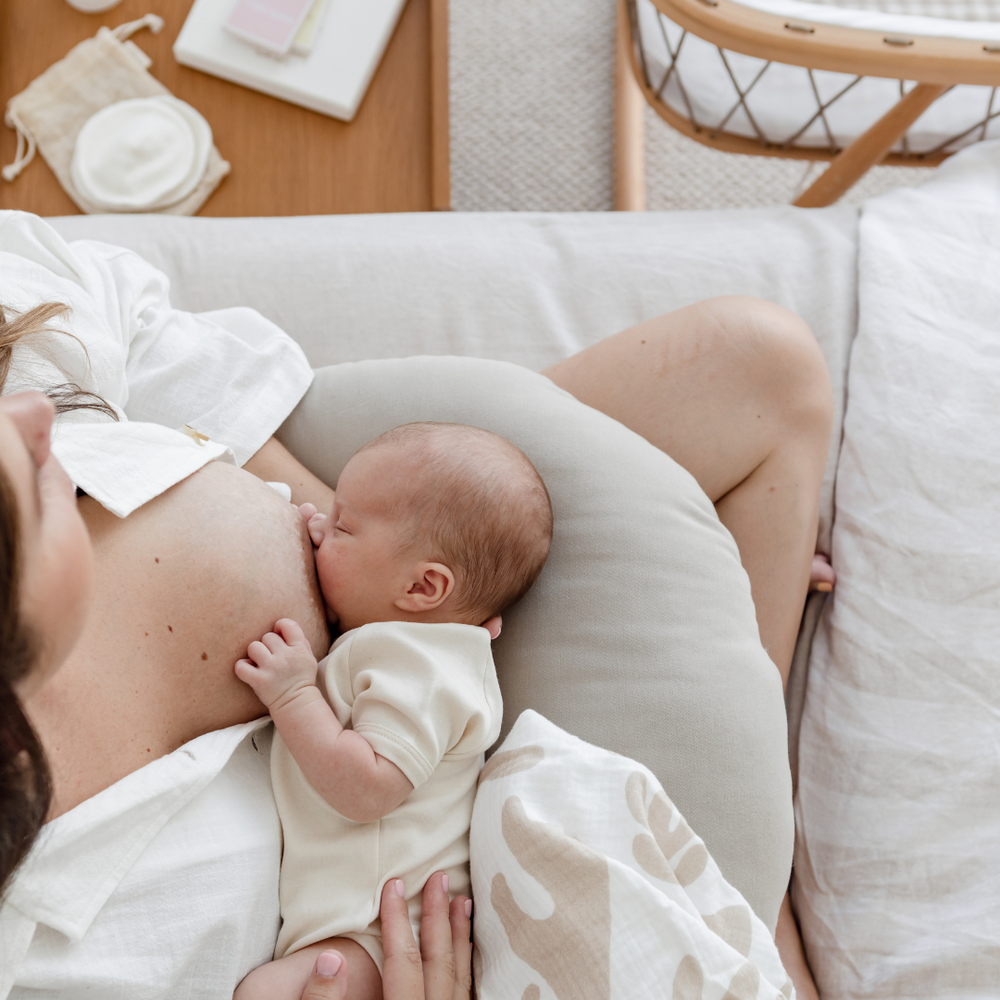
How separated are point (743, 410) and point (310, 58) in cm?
97

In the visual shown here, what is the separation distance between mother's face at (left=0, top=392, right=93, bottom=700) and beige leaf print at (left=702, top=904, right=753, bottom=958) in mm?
563

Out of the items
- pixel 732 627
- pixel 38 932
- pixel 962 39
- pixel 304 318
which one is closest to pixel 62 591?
pixel 38 932

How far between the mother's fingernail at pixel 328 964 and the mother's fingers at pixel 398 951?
0.14ft

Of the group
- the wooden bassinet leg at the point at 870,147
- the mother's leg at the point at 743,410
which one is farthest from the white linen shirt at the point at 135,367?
the wooden bassinet leg at the point at 870,147

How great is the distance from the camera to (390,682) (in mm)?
792

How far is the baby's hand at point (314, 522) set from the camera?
908 millimetres

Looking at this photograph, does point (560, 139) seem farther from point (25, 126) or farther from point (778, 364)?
point (778, 364)

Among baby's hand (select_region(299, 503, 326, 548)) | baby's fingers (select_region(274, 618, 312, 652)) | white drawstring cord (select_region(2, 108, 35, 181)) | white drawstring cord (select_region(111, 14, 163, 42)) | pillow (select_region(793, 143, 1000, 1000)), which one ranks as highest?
white drawstring cord (select_region(111, 14, 163, 42))

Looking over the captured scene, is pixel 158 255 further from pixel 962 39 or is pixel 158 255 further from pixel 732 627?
pixel 962 39

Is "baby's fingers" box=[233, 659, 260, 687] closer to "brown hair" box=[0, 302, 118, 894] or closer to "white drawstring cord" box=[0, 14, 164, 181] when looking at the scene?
"brown hair" box=[0, 302, 118, 894]

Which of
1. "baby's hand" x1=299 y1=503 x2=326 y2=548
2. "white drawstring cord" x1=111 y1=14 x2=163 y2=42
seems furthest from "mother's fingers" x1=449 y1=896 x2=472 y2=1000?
"white drawstring cord" x1=111 y1=14 x2=163 y2=42

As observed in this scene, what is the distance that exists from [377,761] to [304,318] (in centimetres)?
71

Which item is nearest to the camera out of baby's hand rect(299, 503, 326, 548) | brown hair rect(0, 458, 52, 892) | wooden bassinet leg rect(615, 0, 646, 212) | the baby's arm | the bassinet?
brown hair rect(0, 458, 52, 892)

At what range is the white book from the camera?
1.44 m
